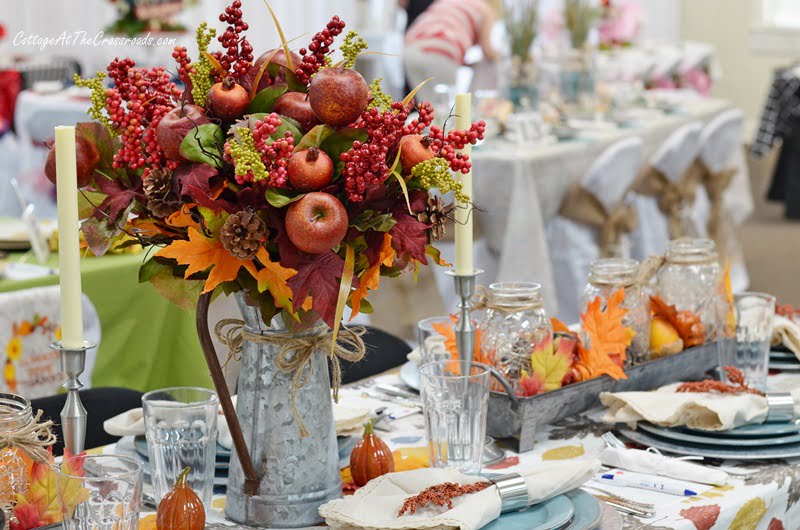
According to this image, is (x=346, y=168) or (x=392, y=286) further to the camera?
(x=392, y=286)

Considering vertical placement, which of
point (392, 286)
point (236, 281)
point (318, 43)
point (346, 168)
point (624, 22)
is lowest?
point (392, 286)

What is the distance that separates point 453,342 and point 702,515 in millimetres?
391

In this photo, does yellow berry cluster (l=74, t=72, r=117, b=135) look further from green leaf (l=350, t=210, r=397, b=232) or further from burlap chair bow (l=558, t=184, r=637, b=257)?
burlap chair bow (l=558, t=184, r=637, b=257)

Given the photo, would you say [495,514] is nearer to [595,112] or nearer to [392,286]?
[392,286]

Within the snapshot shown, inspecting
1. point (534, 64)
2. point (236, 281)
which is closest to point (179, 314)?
point (236, 281)

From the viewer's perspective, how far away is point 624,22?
634 cm

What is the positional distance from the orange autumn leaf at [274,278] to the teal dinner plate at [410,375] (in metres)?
0.59

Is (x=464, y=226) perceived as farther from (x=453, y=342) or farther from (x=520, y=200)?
(x=520, y=200)

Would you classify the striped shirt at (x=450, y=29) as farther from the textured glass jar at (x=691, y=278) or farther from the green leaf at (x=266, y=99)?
the green leaf at (x=266, y=99)

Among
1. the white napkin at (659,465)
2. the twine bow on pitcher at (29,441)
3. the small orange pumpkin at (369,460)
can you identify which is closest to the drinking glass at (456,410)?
the small orange pumpkin at (369,460)

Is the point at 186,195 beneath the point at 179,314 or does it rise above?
above

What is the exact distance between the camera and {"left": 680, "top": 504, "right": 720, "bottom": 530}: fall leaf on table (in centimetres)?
111

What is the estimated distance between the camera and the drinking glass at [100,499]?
923 millimetres

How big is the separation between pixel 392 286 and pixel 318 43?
8.63 ft
